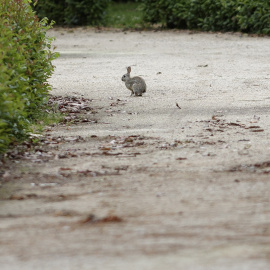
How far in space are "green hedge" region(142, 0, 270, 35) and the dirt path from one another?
8.72 metres

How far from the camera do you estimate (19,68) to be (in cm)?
757

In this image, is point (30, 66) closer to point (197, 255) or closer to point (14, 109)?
point (14, 109)

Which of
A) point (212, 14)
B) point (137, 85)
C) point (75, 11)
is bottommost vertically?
point (137, 85)

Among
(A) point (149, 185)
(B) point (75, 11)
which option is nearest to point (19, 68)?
(A) point (149, 185)

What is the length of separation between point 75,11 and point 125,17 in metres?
3.68

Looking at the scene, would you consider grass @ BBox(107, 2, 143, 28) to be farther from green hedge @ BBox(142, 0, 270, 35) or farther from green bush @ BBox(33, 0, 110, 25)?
green hedge @ BBox(142, 0, 270, 35)

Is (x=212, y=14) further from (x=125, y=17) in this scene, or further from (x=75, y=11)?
(x=125, y=17)

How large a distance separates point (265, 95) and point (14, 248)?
7.16 meters

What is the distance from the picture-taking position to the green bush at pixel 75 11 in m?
26.0

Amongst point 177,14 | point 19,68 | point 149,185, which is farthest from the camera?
point 177,14

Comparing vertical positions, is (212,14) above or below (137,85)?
above

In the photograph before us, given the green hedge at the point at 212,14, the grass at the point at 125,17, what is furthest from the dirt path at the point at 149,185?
the grass at the point at 125,17

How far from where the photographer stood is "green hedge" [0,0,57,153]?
6723mm

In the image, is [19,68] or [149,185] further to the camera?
[19,68]
